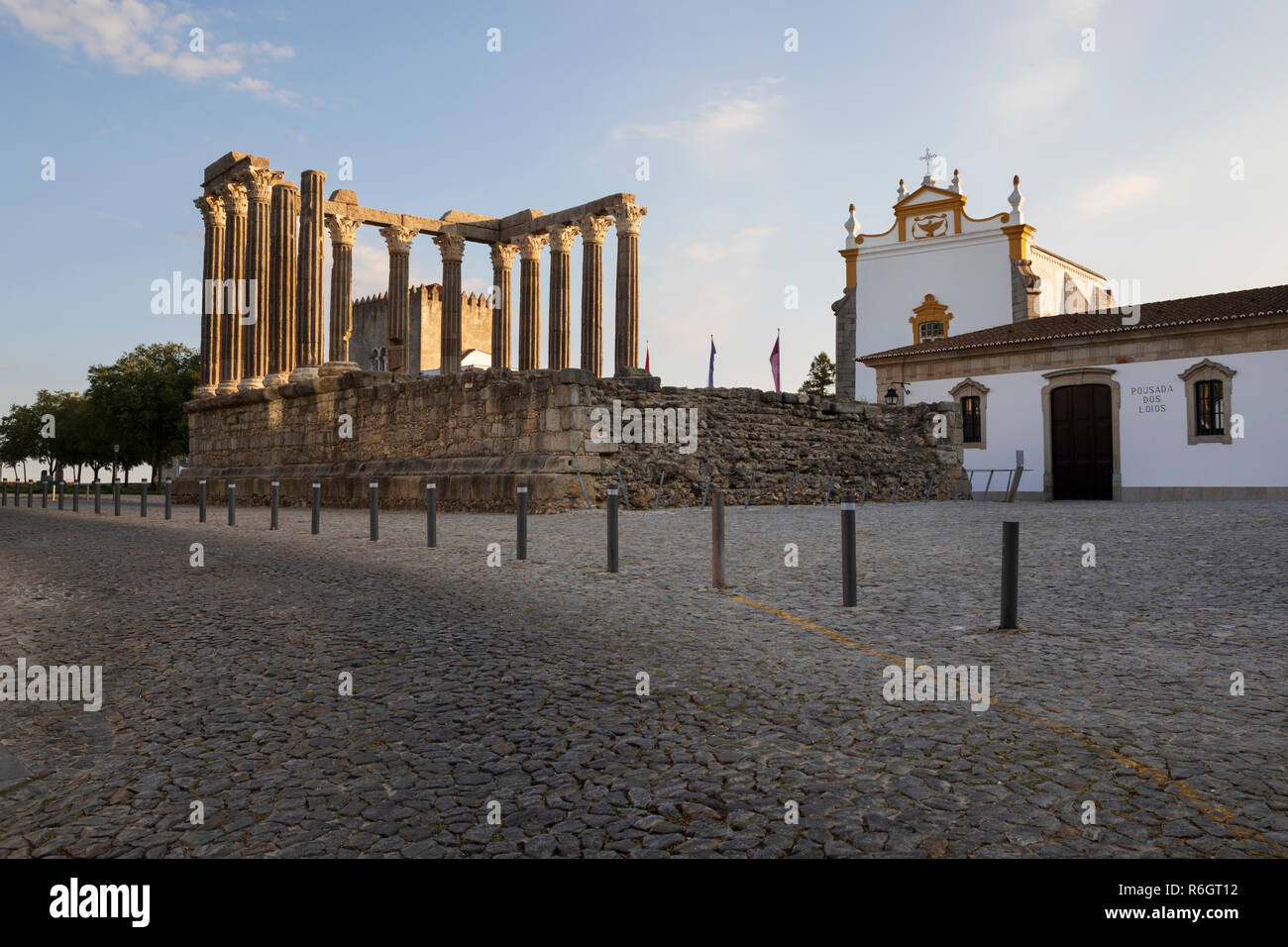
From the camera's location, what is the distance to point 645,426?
17.9 meters

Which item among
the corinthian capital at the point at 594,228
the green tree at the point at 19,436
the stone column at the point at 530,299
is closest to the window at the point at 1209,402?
the corinthian capital at the point at 594,228

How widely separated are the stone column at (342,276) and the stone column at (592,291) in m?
6.87

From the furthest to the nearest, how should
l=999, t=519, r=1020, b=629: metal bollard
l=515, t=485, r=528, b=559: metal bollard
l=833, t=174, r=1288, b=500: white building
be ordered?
l=833, t=174, r=1288, b=500: white building, l=515, t=485, r=528, b=559: metal bollard, l=999, t=519, r=1020, b=629: metal bollard

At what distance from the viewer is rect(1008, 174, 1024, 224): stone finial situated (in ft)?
113

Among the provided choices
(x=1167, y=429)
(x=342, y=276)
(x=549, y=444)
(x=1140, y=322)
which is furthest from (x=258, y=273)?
(x=1167, y=429)

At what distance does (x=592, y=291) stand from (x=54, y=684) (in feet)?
81.2

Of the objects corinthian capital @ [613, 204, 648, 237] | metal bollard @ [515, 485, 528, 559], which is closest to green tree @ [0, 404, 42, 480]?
corinthian capital @ [613, 204, 648, 237]

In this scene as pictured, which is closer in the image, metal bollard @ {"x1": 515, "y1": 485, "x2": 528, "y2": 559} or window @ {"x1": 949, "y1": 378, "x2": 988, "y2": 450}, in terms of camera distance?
metal bollard @ {"x1": 515, "y1": 485, "x2": 528, "y2": 559}

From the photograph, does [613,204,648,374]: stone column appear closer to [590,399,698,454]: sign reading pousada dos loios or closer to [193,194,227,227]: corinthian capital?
[590,399,698,454]: sign reading pousada dos loios

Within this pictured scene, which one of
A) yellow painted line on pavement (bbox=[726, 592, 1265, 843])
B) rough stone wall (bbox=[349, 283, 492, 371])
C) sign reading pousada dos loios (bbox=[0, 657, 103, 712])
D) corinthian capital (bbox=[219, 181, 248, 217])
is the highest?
rough stone wall (bbox=[349, 283, 492, 371])

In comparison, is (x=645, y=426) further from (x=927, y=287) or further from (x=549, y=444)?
(x=927, y=287)

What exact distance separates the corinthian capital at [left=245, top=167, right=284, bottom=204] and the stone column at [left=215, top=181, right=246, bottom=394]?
73cm
